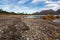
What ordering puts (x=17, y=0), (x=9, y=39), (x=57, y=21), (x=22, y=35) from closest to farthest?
(x=9, y=39)
(x=22, y=35)
(x=17, y=0)
(x=57, y=21)

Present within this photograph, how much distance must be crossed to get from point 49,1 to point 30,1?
3.39 ft

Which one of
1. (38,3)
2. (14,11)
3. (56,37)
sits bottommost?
(56,37)

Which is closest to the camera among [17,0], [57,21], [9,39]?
[9,39]

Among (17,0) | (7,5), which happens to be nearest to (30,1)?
(17,0)

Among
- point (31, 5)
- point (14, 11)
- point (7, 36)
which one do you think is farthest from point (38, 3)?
point (7, 36)

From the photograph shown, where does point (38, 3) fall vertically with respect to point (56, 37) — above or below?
above

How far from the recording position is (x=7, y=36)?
4539 mm

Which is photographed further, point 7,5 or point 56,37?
point 7,5

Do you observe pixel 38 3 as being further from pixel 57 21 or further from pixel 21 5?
pixel 57 21

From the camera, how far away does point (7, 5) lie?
6.34m

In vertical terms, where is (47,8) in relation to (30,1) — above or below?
below

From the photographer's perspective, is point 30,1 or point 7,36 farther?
point 30,1

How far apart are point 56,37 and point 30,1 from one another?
98.1 inches

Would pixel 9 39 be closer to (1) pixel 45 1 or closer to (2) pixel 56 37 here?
(2) pixel 56 37
